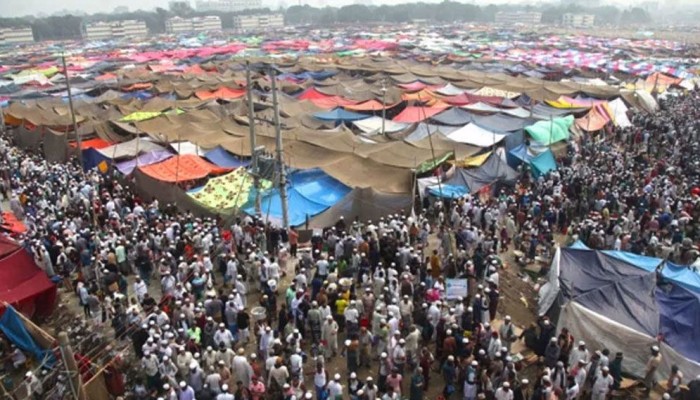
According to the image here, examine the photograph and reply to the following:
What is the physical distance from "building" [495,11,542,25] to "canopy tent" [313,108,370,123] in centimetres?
15035

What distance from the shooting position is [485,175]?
17.9 metres

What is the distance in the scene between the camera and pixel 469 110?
25891 mm

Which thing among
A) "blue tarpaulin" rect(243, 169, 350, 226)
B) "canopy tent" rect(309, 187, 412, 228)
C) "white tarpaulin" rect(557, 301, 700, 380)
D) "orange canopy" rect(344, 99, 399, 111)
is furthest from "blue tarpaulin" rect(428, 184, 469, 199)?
"orange canopy" rect(344, 99, 399, 111)

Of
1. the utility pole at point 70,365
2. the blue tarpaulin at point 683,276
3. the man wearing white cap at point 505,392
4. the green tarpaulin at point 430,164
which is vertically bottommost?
the man wearing white cap at point 505,392

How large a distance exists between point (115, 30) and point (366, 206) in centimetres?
13204

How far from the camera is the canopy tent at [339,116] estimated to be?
85.4 ft

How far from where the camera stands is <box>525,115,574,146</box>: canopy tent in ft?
71.8

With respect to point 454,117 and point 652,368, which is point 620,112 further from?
point 652,368

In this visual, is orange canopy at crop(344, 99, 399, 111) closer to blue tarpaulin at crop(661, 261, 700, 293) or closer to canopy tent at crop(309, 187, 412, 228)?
canopy tent at crop(309, 187, 412, 228)

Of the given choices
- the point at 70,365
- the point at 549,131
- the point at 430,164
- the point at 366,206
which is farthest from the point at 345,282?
the point at 549,131

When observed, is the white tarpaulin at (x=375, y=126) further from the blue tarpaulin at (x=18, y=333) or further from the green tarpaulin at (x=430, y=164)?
the blue tarpaulin at (x=18, y=333)

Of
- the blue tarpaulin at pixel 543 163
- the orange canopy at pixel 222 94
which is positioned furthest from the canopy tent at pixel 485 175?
the orange canopy at pixel 222 94

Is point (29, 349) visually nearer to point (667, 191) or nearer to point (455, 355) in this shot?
point (455, 355)

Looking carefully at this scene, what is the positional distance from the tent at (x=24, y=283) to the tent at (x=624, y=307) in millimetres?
10403
